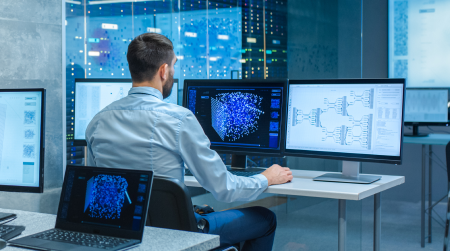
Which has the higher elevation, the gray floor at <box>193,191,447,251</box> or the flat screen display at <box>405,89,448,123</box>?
the flat screen display at <box>405,89,448,123</box>

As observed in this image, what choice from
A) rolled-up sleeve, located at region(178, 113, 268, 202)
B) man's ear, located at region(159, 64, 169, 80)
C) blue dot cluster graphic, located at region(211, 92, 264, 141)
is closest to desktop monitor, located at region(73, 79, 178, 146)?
blue dot cluster graphic, located at region(211, 92, 264, 141)

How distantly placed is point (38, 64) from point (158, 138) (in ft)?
4.02

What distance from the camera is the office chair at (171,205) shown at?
1334mm

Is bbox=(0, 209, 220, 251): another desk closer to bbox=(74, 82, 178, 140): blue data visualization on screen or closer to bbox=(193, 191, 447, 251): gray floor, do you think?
bbox=(74, 82, 178, 140): blue data visualization on screen

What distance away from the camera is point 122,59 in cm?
357

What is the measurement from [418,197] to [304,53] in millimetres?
2111

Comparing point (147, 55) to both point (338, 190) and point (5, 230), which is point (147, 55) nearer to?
point (5, 230)

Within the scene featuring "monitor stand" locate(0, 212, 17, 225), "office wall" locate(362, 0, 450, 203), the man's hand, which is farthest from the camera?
→ "office wall" locate(362, 0, 450, 203)

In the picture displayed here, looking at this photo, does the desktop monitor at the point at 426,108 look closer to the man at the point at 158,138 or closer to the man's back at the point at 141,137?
the man at the point at 158,138

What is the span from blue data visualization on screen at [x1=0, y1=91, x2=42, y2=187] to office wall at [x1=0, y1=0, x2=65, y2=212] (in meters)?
0.93

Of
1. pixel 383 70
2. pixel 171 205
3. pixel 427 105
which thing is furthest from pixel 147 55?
pixel 383 70

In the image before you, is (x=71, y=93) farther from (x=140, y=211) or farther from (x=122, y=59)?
(x=140, y=211)

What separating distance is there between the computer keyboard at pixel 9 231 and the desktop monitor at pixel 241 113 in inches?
47.3

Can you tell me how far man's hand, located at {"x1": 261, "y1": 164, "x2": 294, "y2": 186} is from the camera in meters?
1.81
